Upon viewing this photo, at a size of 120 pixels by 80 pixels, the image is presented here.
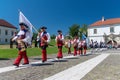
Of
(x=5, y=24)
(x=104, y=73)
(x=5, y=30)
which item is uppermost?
(x=5, y=24)

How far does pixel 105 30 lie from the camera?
3789 inches

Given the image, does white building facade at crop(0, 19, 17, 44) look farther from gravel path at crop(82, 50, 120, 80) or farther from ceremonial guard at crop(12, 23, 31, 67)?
gravel path at crop(82, 50, 120, 80)

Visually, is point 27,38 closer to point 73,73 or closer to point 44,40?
point 44,40

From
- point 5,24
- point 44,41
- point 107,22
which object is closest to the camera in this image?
point 44,41

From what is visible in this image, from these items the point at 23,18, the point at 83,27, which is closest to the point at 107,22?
the point at 83,27

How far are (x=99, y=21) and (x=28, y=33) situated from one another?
90.8 m

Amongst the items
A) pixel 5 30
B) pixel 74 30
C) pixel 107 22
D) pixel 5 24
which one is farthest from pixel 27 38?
pixel 74 30

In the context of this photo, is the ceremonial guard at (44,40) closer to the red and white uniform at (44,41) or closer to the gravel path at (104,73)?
the red and white uniform at (44,41)

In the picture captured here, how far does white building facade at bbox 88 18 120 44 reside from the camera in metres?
92.4

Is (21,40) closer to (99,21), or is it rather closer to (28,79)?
(28,79)

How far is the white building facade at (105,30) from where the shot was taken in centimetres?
9244

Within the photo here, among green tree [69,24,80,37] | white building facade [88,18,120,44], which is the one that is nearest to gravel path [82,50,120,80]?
white building facade [88,18,120,44]

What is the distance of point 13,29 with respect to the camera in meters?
99.5

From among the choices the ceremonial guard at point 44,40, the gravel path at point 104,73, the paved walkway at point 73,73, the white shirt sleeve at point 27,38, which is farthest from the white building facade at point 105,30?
the paved walkway at point 73,73
